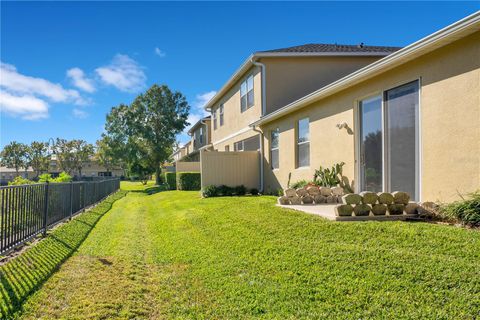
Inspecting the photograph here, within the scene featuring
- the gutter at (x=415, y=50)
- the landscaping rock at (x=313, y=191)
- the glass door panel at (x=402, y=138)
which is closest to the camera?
the gutter at (x=415, y=50)

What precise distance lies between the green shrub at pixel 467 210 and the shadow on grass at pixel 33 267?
5925 millimetres

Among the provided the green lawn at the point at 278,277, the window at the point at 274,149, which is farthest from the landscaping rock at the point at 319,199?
the window at the point at 274,149

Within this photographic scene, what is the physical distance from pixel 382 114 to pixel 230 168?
8.27 m

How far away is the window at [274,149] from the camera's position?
13336 mm

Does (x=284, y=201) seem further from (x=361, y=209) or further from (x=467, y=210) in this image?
(x=467, y=210)

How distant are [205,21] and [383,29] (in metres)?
8.51

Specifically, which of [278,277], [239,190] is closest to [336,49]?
[239,190]

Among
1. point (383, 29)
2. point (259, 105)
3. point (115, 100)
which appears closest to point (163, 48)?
point (259, 105)

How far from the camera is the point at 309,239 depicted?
519 cm

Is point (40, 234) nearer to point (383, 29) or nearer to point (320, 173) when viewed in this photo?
point (320, 173)

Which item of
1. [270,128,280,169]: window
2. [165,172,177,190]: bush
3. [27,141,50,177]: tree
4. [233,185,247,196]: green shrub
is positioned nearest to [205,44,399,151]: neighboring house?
[270,128,280,169]: window

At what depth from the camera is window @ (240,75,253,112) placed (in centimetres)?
1548

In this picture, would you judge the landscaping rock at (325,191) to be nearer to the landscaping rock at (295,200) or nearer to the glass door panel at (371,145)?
the landscaping rock at (295,200)

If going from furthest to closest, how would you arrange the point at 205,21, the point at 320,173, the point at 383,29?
1. the point at 383,29
2. the point at 205,21
3. the point at 320,173
